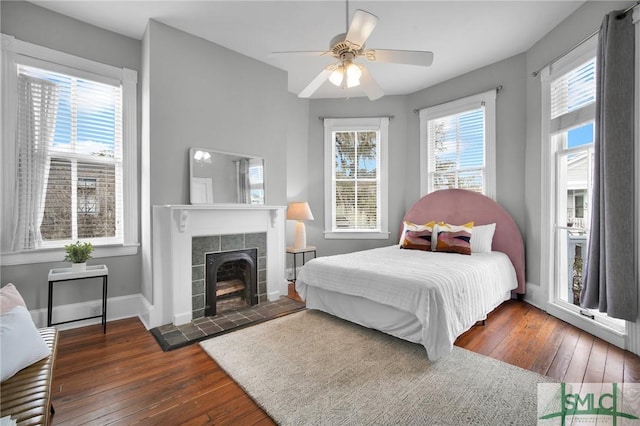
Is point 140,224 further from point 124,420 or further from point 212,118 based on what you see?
point 124,420

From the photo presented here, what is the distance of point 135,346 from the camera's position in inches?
98.0

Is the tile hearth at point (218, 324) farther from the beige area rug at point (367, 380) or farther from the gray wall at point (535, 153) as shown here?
the gray wall at point (535, 153)

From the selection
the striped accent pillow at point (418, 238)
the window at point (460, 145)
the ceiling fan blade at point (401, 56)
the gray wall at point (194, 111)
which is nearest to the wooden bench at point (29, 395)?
the gray wall at point (194, 111)

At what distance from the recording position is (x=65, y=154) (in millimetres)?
2828

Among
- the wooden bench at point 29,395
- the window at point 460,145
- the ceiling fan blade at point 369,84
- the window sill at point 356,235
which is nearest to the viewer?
the wooden bench at point 29,395

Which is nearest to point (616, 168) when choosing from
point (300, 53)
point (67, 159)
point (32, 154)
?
point (300, 53)

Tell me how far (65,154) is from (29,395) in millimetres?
2385

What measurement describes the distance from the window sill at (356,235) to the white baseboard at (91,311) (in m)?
2.76

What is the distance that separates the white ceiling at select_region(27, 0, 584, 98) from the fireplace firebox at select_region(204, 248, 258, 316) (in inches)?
81.7

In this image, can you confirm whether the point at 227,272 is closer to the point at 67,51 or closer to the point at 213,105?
the point at 213,105

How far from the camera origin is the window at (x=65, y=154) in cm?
258

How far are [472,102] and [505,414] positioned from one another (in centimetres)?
371

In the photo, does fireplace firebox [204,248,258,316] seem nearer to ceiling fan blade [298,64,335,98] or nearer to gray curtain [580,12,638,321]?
ceiling fan blade [298,64,335,98]

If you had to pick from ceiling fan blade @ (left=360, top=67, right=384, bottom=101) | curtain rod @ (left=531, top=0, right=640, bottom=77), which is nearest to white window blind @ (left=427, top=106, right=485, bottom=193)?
curtain rod @ (left=531, top=0, right=640, bottom=77)
